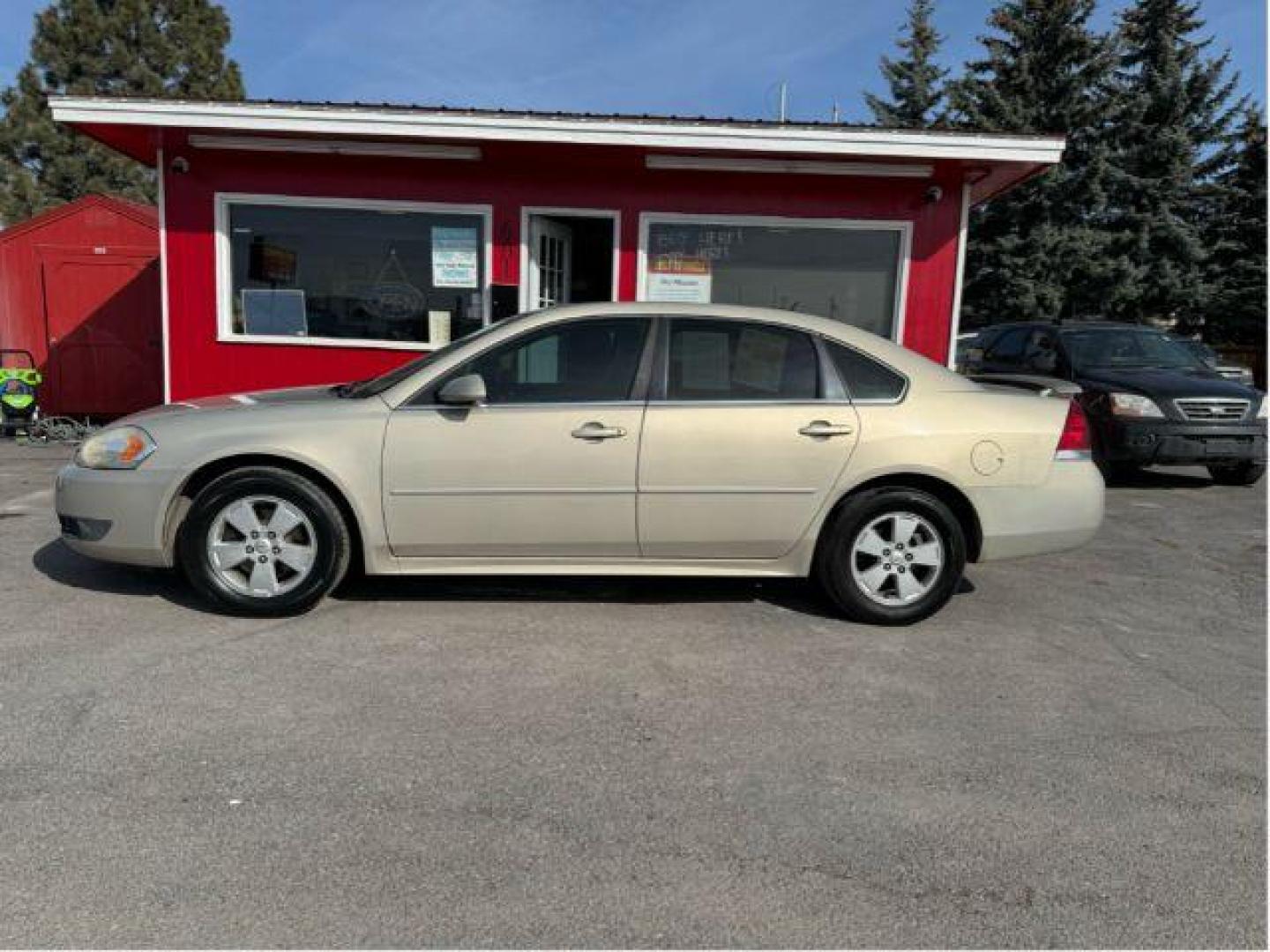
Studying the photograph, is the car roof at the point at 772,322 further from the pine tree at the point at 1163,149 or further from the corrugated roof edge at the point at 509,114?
the pine tree at the point at 1163,149

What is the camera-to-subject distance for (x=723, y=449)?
427cm

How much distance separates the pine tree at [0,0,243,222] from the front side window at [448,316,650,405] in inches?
950

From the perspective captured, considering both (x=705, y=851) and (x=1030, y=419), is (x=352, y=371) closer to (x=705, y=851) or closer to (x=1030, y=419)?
(x=1030, y=419)

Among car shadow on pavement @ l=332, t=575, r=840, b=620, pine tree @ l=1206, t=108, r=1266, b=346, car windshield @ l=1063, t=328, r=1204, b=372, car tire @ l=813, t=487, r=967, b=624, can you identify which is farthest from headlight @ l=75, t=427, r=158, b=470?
pine tree @ l=1206, t=108, r=1266, b=346

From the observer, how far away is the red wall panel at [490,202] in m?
8.52

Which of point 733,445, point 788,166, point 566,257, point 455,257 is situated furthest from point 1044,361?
point 733,445

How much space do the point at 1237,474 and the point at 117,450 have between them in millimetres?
10073

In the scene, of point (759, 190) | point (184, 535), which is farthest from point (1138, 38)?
point (184, 535)

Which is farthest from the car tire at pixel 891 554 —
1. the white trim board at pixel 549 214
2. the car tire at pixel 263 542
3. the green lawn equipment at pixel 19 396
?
the green lawn equipment at pixel 19 396

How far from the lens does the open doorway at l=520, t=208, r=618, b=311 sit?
8719 mm

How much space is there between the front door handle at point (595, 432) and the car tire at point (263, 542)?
46.7 inches

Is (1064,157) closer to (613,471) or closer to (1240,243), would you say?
(1240,243)

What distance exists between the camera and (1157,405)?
850cm

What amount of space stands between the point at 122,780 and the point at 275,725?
514 millimetres
